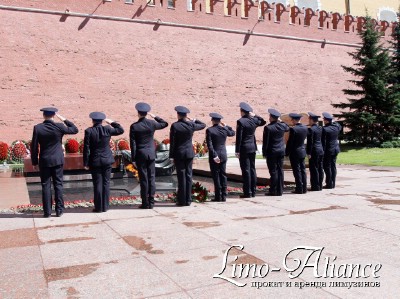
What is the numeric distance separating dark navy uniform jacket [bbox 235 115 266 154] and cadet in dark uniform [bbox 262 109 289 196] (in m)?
0.29

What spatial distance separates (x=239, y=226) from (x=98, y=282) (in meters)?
2.34

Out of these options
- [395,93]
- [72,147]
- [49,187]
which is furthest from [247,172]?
[395,93]

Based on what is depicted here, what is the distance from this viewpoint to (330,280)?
11.5 feet

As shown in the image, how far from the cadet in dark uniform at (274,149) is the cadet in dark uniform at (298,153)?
328mm

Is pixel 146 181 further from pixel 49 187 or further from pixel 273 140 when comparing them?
pixel 273 140

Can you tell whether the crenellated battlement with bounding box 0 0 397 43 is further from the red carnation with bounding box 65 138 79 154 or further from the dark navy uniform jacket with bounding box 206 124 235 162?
the dark navy uniform jacket with bounding box 206 124 235 162

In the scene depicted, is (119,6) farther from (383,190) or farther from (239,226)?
(239,226)

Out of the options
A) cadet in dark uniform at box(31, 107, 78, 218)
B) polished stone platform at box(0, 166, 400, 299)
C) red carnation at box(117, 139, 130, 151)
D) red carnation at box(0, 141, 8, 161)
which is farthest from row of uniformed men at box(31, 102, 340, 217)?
red carnation at box(117, 139, 130, 151)

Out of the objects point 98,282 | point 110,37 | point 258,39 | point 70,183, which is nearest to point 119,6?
point 110,37

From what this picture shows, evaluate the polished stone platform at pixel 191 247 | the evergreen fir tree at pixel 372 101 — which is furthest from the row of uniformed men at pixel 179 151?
the evergreen fir tree at pixel 372 101

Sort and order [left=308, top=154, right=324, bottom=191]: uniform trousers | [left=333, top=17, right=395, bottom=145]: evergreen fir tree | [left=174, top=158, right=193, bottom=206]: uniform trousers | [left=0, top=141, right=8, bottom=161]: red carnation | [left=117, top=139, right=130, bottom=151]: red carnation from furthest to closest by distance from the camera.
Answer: [left=333, top=17, right=395, bottom=145]: evergreen fir tree, [left=117, top=139, right=130, bottom=151]: red carnation, [left=0, top=141, right=8, bottom=161]: red carnation, [left=308, top=154, right=324, bottom=191]: uniform trousers, [left=174, top=158, right=193, bottom=206]: uniform trousers

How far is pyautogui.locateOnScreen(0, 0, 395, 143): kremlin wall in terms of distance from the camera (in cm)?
1819

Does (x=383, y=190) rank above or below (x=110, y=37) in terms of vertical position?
below

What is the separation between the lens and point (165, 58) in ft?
68.6
